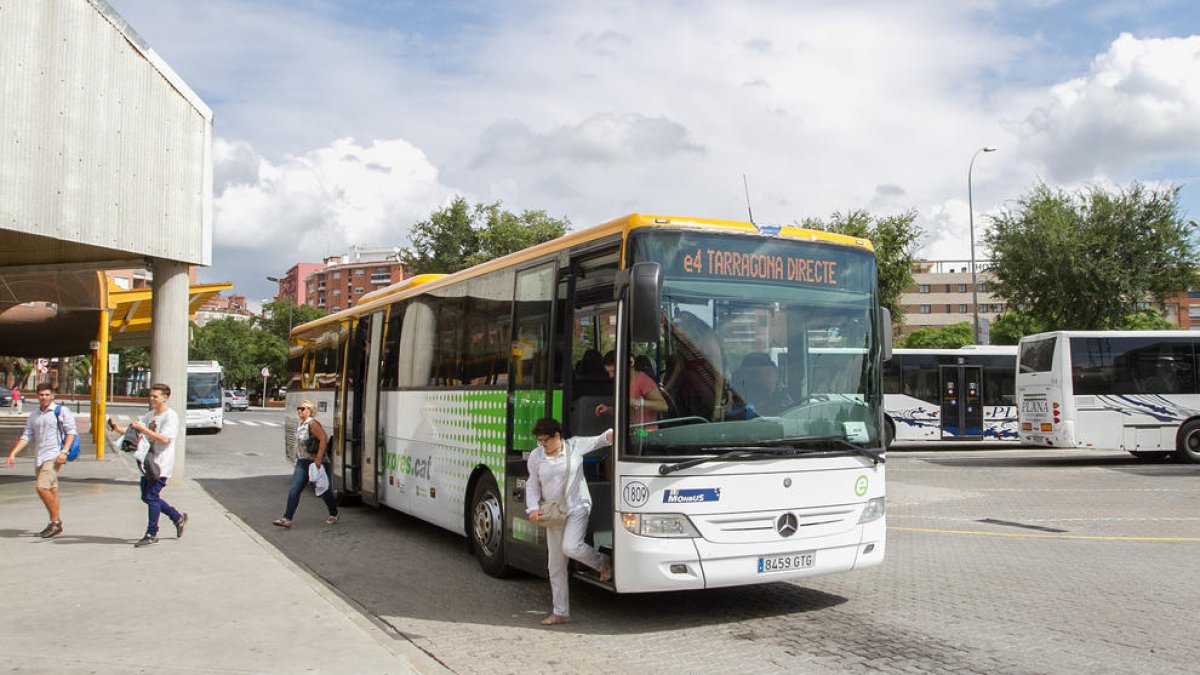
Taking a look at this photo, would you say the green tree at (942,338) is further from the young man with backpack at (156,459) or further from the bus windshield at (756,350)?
the bus windshield at (756,350)

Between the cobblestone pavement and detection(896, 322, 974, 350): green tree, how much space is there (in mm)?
66347

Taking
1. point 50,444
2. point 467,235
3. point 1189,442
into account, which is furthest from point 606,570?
point 467,235

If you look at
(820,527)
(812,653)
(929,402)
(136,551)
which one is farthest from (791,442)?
(929,402)

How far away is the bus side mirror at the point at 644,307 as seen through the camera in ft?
20.6

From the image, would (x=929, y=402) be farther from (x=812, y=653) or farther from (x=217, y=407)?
(x=217, y=407)

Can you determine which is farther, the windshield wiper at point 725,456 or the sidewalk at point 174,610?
the windshield wiper at point 725,456

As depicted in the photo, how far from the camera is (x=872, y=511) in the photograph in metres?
7.42

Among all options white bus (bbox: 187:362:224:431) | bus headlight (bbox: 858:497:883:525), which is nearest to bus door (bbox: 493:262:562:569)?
bus headlight (bbox: 858:497:883:525)

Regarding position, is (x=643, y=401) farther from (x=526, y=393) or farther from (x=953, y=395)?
(x=953, y=395)

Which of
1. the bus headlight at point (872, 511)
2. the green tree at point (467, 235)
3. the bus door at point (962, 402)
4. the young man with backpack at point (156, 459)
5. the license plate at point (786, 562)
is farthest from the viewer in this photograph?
the green tree at point (467, 235)

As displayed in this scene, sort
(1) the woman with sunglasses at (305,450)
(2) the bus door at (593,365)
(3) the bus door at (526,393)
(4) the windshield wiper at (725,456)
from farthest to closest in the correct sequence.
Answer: (1) the woman with sunglasses at (305,450) < (3) the bus door at (526,393) < (2) the bus door at (593,365) < (4) the windshield wiper at (725,456)

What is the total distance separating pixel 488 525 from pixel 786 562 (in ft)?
10.1

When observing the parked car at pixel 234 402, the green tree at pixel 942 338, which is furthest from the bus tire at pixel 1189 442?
the parked car at pixel 234 402

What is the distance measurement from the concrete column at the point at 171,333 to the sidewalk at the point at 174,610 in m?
5.78
